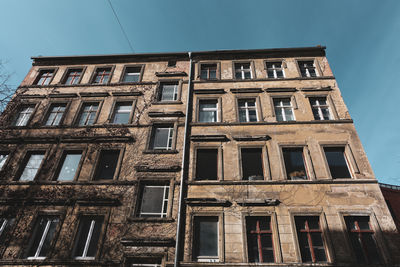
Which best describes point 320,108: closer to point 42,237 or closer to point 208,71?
point 208,71

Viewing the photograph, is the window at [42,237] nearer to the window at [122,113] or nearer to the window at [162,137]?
the window at [162,137]

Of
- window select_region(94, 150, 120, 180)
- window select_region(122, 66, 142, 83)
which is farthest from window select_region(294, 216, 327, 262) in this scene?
window select_region(122, 66, 142, 83)

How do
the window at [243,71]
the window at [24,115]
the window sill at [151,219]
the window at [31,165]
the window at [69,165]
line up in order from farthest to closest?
the window at [243,71], the window at [24,115], the window at [31,165], the window at [69,165], the window sill at [151,219]

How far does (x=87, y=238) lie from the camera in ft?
35.1

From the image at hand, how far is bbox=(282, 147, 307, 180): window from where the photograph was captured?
471 inches

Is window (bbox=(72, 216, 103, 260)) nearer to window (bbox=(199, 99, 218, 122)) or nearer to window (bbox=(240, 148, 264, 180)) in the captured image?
window (bbox=(240, 148, 264, 180))

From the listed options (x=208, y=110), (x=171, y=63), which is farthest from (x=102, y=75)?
(x=208, y=110)

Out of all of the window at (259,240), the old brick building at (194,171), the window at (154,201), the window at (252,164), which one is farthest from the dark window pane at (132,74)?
the window at (259,240)

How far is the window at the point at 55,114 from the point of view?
1532 centimetres

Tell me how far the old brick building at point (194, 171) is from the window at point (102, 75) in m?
0.32

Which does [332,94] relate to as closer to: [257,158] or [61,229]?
[257,158]

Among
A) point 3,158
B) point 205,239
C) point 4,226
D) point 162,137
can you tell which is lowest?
point 205,239

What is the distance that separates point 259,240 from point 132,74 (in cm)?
1403

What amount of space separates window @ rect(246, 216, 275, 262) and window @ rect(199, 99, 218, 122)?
6.31 meters
